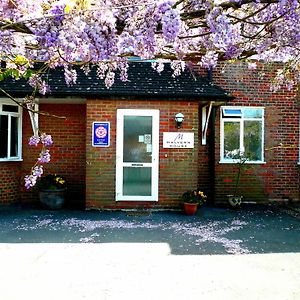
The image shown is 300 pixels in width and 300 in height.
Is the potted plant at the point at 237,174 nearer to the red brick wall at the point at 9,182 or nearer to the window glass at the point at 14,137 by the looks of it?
the red brick wall at the point at 9,182

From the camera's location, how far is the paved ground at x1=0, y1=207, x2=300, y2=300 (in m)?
4.84

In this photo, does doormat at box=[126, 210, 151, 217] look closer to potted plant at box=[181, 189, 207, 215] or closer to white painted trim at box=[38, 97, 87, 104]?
potted plant at box=[181, 189, 207, 215]

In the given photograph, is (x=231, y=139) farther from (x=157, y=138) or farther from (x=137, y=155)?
(x=137, y=155)

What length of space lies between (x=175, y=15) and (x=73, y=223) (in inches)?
248

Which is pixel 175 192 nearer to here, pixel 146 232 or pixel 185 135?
pixel 185 135

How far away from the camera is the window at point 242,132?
1209 cm

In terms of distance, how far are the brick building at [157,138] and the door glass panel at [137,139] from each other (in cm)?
3

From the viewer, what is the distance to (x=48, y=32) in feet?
11.2

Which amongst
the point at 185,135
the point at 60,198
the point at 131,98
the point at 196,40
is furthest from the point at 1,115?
the point at 196,40

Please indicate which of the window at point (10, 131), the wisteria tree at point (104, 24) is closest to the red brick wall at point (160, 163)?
the window at point (10, 131)

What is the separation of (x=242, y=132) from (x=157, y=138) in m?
2.88

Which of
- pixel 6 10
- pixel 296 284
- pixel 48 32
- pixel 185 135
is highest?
pixel 6 10

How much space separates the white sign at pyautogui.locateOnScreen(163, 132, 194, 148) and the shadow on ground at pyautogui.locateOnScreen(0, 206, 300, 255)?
167 cm

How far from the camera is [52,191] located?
10609 millimetres
